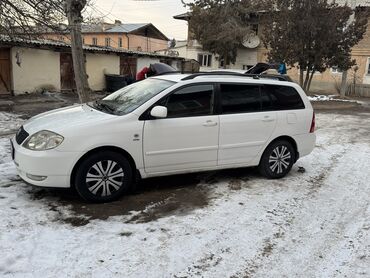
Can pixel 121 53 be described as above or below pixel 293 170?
above

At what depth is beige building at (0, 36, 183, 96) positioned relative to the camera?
18094 millimetres

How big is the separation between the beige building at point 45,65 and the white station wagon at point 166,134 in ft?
38.8

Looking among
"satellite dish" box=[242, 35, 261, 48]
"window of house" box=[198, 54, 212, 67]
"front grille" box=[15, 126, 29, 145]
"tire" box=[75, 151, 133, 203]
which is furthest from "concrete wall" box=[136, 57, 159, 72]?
Answer: "tire" box=[75, 151, 133, 203]

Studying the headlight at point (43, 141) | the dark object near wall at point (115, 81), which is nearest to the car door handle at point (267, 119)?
→ the headlight at point (43, 141)

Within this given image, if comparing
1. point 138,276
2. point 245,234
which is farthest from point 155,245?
point 245,234

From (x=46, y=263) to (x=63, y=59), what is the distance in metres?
19.1

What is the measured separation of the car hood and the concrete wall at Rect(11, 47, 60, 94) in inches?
569

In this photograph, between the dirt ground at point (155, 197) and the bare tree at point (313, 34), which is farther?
the bare tree at point (313, 34)

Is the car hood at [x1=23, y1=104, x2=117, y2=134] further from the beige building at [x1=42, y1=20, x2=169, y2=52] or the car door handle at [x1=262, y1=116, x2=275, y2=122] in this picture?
the beige building at [x1=42, y1=20, x2=169, y2=52]

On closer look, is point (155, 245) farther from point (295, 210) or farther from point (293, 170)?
point (293, 170)

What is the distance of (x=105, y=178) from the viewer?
16.0 ft

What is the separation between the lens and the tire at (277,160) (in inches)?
244

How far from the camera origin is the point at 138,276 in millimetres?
3375

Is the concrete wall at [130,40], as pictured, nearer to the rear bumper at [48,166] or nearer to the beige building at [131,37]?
the beige building at [131,37]
